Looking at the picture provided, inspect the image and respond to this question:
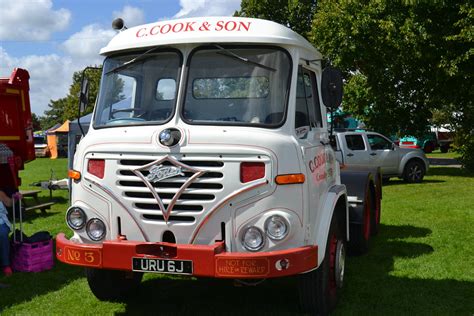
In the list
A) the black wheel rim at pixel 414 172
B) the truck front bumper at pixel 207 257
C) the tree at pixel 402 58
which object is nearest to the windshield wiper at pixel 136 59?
the truck front bumper at pixel 207 257

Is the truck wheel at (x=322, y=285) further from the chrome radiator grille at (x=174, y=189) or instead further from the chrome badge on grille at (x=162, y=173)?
the chrome badge on grille at (x=162, y=173)

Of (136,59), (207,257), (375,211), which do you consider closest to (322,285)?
(207,257)

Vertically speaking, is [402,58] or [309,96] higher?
[402,58]

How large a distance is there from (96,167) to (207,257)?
Answer: 127 centimetres

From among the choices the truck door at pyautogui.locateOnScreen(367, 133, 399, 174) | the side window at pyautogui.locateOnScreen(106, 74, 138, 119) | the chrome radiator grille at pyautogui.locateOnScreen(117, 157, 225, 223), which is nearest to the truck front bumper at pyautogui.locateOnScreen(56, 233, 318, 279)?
the chrome radiator grille at pyautogui.locateOnScreen(117, 157, 225, 223)

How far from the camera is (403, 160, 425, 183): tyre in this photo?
17.2 meters

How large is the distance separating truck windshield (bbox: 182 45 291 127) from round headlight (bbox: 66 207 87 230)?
1202 millimetres

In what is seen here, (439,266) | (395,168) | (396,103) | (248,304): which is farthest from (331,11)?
(248,304)

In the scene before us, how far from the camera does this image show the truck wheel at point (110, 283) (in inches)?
206

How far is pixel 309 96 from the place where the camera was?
5203 mm

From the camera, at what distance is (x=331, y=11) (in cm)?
2012

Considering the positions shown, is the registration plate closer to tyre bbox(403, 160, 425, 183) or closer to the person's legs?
the person's legs

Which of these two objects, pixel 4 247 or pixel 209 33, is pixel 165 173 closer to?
pixel 209 33

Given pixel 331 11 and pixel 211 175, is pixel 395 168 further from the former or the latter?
pixel 211 175
